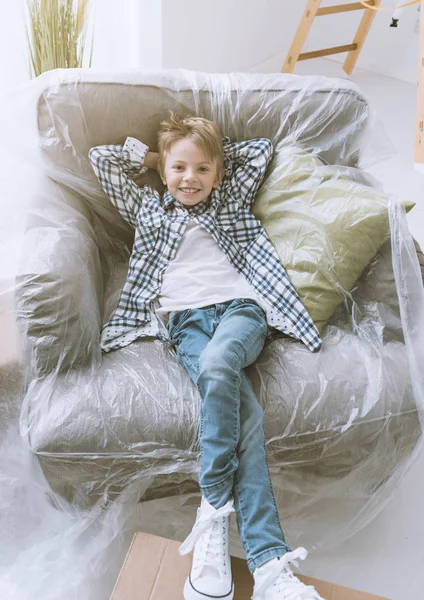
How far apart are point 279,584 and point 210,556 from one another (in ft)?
0.39

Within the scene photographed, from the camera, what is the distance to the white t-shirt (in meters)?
1.35

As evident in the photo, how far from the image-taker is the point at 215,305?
1.34 metres

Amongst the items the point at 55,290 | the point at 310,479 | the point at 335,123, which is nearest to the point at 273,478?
the point at 310,479

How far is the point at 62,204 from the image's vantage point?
1377 millimetres

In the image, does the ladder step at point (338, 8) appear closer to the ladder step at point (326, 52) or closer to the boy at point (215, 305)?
the ladder step at point (326, 52)

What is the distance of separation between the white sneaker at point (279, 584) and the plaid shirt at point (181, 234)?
16.9 inches

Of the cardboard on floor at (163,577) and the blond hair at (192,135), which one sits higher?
the blond hair at (192,135)

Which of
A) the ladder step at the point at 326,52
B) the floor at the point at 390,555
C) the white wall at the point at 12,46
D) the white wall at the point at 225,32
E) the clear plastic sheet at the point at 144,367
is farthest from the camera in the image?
the ladder step at the point at 326,52

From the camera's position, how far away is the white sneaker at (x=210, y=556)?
1019mm

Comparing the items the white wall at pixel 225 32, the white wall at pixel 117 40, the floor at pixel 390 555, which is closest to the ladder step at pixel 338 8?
the white wall at pixel 225 32

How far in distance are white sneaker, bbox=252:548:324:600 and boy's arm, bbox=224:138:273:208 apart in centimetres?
79

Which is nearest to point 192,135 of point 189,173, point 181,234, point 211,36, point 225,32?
point 189,173

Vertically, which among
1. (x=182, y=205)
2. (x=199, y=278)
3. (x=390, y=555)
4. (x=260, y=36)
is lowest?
(x=390, y=555)

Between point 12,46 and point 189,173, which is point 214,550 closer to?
point 189,173
